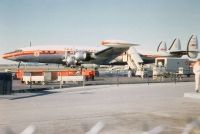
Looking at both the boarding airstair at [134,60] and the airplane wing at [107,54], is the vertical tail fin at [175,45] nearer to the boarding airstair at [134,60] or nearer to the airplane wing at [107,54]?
the boarding airstair at [134,60]

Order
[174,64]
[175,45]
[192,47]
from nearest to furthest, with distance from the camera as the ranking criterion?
[174,64]
[192,47]
[175,45]

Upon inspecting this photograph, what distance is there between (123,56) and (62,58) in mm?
10870

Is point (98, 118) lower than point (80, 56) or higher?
lower

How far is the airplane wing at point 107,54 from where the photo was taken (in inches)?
2064

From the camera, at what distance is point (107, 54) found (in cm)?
5406

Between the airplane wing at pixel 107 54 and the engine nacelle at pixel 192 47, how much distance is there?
2059 cm

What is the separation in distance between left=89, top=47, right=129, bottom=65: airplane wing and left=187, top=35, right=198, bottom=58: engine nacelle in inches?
810

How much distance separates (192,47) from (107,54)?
2591 centimetres

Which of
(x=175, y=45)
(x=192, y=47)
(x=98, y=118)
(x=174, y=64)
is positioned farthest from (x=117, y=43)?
(x=98, y=118)

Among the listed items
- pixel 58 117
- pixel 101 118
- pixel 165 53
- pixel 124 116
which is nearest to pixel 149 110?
pixel 124 116

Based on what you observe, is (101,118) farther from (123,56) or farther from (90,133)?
(123,56)

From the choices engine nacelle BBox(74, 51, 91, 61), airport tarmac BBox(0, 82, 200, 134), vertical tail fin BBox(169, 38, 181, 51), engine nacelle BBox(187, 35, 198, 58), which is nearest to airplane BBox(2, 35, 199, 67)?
engine nacelle BBox(74, 51, 91, 61)

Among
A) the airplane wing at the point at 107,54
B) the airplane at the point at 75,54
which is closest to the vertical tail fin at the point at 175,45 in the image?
the airplane at the point at 75,54

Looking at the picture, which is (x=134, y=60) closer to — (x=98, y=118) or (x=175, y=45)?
(x=175, y=45)
